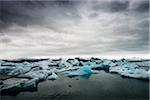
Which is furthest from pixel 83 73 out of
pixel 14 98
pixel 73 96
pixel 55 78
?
pixel 14 98

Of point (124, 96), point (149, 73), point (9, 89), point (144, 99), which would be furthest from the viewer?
point (149, 73)

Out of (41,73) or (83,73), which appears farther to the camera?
(83,73)

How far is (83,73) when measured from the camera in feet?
58.9

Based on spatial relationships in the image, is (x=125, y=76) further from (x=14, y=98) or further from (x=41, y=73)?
(x=14, y=98)

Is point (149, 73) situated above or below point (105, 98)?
above

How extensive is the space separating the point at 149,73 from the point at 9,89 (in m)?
11.1

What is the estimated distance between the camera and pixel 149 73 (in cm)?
1254

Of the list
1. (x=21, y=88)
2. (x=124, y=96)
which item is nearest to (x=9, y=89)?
(x=21, y=88)

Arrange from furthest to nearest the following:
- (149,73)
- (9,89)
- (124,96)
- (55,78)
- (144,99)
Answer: (55,78) < (149,73) < (9,89) < (124,96) < (144,99)

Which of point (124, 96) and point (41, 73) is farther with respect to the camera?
point (41, 73)

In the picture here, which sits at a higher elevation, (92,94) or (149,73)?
(149,73)

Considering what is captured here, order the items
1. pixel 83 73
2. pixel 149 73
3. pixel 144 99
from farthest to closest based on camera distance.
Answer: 1. pixel 83 73
2. pixel 149 73
3. pixel 144 99

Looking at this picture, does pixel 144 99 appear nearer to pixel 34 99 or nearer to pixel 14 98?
pixel 34 99

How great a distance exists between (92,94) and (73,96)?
128 centimetres
